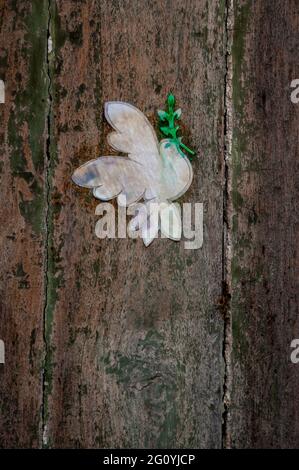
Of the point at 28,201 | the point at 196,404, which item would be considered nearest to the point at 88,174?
the point at 28,201

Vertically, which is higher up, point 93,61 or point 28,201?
point 93,61

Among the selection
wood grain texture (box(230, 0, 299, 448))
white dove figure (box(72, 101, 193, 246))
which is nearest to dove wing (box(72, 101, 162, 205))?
white dove figure (box(72, 101, 193, 246))

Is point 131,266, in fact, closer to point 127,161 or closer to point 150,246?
point 150,246

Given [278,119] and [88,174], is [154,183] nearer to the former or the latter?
[88,174]

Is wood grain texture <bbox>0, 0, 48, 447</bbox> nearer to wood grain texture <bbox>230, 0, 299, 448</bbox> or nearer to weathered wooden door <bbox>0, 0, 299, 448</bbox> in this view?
weathered wooden door <bbox>0, 0, 299, 448</bbox>

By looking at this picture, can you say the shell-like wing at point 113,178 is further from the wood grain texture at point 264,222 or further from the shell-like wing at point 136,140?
the wood grain texture at point 264,222

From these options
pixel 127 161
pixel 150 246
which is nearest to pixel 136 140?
pixel 127 161
